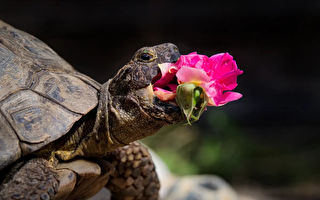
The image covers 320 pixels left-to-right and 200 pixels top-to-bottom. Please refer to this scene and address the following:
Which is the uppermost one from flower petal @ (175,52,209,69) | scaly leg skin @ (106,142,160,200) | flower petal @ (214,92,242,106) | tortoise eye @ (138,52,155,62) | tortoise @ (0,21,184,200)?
flower petal @ (175,52,209,69)

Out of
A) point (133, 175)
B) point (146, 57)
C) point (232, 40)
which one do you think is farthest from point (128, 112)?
point (232, 40)

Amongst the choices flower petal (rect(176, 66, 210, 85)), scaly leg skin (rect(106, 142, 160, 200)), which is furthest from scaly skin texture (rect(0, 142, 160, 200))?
flower petal (rect(176, 66, 210, 85))

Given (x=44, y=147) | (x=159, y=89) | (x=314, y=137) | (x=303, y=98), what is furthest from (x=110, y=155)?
(x=303, y=98)

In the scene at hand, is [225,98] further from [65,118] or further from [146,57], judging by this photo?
[65,118]

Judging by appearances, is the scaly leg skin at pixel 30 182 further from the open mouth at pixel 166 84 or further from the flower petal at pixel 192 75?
the flower petal at pixel 192 75

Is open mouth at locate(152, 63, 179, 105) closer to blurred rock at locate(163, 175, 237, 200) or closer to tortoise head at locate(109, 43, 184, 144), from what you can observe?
tortoise head at locate(109, 43, 184, 144)

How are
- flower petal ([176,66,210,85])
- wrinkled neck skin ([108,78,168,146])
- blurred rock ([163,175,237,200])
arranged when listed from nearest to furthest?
flower petal ([176,66,210,85]) < wrinkled neck skin ([108,78,168,146]) < blurred rock ([163,175,237,200])
